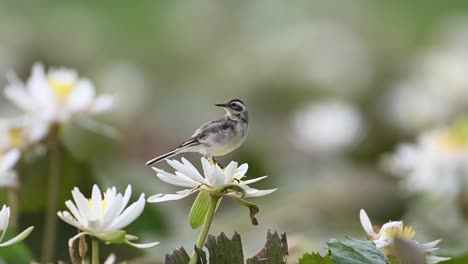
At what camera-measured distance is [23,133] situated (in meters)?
1.80

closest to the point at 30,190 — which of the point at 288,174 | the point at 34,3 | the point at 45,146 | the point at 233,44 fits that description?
the point at 45,146

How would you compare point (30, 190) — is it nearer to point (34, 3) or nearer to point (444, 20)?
point (444, 20)

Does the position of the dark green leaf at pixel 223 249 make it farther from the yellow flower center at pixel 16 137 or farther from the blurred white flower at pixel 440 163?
the blurred white flower at pixel 440 163

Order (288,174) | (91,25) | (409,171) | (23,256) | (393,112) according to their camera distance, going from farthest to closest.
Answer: (91,25) → (393,112) → (288,174) → (409,171) → (23,256)

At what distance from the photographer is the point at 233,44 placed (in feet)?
21.5

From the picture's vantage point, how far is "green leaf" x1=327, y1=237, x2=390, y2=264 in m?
1.08

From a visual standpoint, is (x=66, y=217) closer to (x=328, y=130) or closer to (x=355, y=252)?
(x=355, y=252)

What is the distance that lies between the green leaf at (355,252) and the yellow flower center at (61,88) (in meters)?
0.89

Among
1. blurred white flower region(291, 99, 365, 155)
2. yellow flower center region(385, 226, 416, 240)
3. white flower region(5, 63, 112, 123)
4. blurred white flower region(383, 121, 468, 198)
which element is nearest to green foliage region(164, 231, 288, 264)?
yellow flower center region(385, 226, 416, 240)

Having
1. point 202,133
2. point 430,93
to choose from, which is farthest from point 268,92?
point 202,133

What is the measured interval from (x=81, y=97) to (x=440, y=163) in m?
1.01

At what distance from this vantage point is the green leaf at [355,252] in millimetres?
1076

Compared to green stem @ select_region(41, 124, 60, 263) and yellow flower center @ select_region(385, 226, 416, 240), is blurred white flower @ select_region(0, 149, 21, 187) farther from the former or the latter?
yellow flower center @ select_region(385, 226, 416, 240)

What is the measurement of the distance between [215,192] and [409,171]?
168 cm
